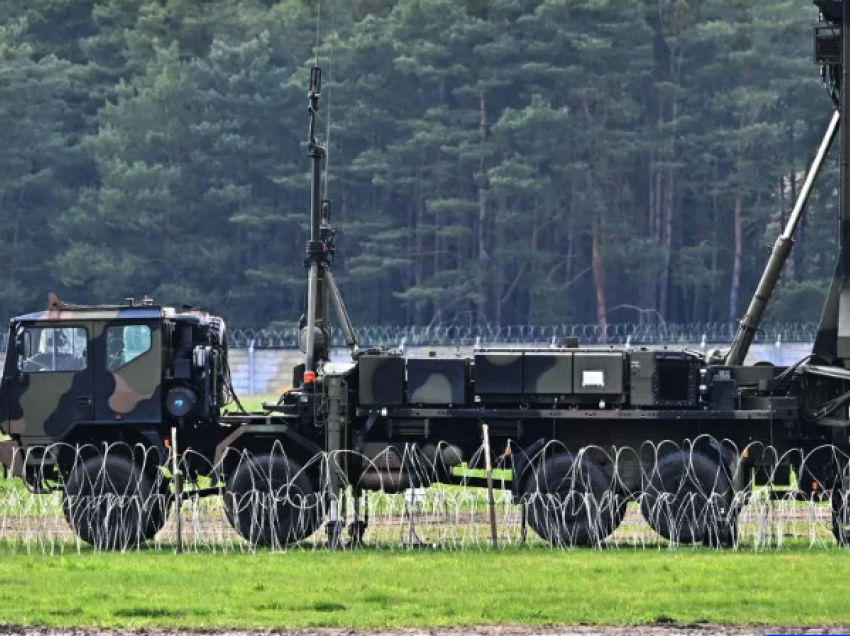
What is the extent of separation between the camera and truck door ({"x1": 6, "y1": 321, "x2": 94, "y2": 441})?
23.9 meters

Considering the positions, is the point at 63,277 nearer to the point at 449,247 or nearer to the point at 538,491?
the point at 449,247

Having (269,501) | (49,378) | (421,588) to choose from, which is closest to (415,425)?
(269,501)

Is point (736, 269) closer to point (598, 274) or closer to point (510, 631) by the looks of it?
point (598, 274)

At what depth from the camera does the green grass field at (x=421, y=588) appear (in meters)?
17.6

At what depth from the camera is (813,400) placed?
24.0 meters

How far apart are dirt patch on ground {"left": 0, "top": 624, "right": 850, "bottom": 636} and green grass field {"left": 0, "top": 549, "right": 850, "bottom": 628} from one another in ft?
1.03

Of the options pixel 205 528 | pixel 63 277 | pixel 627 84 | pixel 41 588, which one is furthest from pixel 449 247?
pixel 41 588

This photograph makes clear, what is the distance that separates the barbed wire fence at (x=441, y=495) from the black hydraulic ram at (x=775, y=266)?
174cm

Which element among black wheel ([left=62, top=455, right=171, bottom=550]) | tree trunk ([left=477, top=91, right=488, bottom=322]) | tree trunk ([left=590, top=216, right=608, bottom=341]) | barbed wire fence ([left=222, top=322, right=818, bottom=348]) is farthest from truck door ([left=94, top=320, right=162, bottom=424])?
tree trunk ([left=477, top=91, right=488, bottom=322])

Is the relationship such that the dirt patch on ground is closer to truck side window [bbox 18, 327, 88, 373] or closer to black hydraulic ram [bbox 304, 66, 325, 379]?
truck side window [bbox 18, 327, 88, 373]

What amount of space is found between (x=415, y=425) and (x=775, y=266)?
444 centimetres

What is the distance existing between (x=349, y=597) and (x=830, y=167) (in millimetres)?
69165

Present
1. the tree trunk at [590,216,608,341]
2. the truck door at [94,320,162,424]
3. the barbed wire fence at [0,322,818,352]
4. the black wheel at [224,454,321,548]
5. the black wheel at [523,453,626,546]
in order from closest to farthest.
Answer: the black wheel at [523,453,626,546] → the black wheel at [224,454,321,548] → the truck door at [94,320,162,424] → the barbed wire fence at [0,322,818,352] → the tree trunk at [590,216,608,341]

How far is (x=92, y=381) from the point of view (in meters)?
23.8
